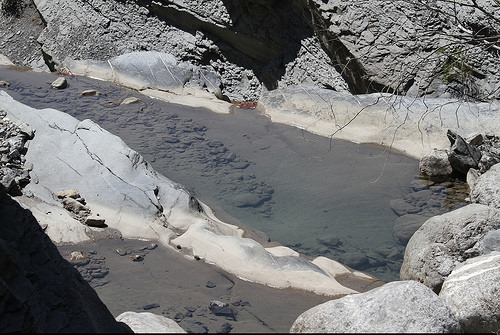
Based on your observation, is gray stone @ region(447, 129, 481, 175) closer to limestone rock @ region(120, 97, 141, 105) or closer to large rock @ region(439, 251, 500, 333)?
large rock @ region(439, 251, 500, 333)

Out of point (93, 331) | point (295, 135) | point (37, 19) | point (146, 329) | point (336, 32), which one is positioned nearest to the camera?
point (93, 331)

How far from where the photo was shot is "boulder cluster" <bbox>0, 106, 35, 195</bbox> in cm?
505

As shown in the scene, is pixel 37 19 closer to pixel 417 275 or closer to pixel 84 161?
pixel 84 161

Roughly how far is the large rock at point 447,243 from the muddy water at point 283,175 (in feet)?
1.52

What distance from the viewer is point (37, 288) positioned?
2324mm

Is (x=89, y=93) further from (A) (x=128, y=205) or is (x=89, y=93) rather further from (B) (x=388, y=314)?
(B) (x=388, y=314)

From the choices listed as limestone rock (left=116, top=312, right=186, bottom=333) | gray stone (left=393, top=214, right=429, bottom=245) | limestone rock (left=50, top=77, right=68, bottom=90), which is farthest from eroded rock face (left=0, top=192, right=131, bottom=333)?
limestone rock (left=50, top=77, right=68, bottom=90)

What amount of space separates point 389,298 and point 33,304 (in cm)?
190

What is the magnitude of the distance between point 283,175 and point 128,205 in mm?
2100

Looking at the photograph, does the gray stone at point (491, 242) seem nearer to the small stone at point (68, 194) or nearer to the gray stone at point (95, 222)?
the gray stone at point (95, 222)

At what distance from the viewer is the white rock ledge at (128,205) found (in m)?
4.53

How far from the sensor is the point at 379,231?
5.58 meters

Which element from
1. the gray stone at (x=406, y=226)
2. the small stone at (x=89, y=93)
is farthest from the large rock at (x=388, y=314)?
the small stone at (x=89, y=93)

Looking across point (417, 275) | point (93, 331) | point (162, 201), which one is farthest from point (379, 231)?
point (93, 331)
